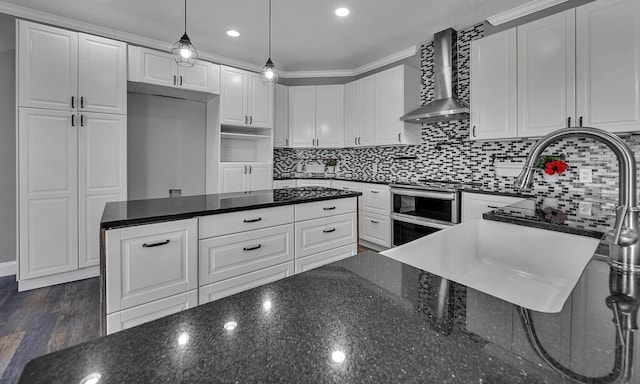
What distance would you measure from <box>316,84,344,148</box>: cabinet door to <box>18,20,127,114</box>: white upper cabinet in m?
2.64

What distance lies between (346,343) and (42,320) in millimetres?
2913

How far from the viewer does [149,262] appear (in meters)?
1.57

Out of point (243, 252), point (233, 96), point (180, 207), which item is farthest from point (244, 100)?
point (243, 252)

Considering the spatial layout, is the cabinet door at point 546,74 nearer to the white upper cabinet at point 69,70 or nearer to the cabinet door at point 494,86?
the cabinet door at point 494,86

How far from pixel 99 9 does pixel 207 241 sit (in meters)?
2.92

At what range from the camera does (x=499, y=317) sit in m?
0.50

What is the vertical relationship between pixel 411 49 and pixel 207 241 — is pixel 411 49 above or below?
above

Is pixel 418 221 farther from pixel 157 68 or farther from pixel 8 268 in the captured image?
pixel 8 268

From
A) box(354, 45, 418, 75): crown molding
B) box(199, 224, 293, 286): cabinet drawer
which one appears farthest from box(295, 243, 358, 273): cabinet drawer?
box(354, 45, 418, 75): crown molding

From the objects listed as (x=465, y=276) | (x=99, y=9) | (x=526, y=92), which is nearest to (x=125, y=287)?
(x=465, y=276)

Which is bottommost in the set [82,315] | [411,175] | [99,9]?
[82,315]

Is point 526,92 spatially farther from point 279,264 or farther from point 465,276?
point 279,264

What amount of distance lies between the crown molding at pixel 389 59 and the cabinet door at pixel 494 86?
98 cm

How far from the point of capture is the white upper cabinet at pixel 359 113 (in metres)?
4.38
